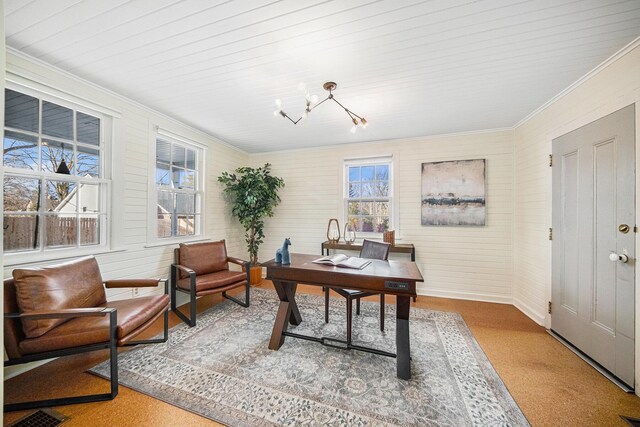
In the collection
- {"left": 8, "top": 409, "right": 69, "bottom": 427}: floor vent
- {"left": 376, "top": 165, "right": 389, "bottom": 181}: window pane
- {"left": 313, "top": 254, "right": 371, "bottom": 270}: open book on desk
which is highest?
{"left": 376, "top": 165, "right": 389, "bottom": 181}: window pane

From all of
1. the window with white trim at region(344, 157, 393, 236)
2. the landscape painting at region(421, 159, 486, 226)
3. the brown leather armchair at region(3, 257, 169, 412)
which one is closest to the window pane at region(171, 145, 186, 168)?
the brown leather armchair at region(3, 257, 169, 412)

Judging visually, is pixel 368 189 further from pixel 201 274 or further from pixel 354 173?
pixel 201 274

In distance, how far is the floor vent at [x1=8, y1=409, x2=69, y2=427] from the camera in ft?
4.72

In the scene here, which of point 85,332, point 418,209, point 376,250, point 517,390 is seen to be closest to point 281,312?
point 376,250

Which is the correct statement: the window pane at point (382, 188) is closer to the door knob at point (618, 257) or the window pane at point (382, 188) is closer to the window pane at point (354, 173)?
the window pane at point (354, 173)

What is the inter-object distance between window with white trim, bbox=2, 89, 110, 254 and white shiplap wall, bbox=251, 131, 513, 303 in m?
2.73

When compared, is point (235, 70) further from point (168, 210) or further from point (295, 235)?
point (295, 235)

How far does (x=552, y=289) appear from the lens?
8.41 ft

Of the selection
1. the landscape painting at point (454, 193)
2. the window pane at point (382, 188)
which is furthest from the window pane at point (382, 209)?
the landscape painting at point (454, 193)

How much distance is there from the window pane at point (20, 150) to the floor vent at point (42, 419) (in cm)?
191

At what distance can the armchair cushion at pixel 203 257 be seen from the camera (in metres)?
3.14

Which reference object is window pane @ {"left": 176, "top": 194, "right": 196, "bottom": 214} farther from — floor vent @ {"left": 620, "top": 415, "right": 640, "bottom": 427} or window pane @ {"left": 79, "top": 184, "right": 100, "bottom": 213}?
floor vent @ {"left": 620, "top": 415, "right": 640, "bottom": 427}

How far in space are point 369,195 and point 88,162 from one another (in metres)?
3.72

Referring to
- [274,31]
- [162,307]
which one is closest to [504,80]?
[274,31]
